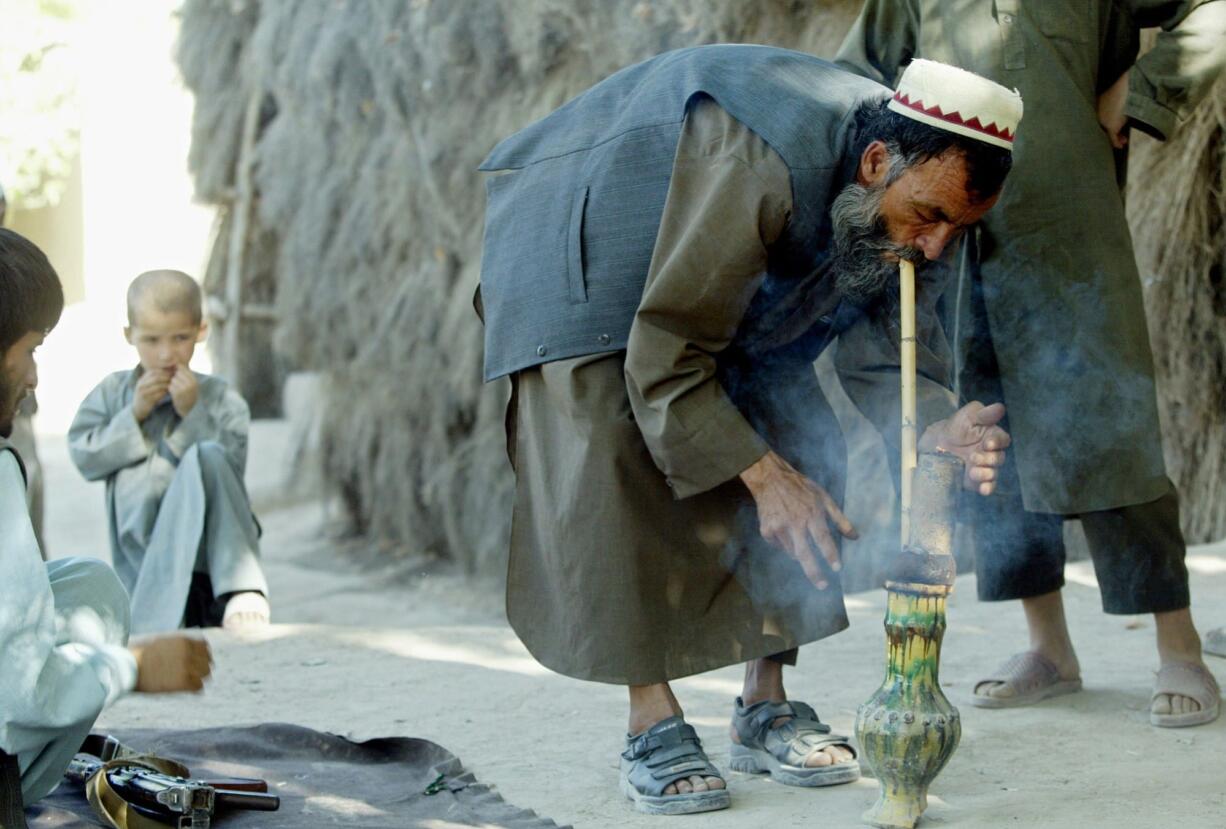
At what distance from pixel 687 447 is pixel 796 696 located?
1.18 meters

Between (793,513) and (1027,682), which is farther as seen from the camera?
(1027,682)

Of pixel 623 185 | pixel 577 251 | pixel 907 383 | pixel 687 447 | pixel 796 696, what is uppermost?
pixel 623 185

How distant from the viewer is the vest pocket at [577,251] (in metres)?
2.67

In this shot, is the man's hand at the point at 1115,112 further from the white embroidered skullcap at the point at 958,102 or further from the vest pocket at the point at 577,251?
the vest pocket at the point at 577,251

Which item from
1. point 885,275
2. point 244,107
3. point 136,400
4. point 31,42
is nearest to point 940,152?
point 885,275

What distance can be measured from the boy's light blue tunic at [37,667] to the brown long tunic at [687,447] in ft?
2.71

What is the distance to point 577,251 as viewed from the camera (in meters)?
2.68

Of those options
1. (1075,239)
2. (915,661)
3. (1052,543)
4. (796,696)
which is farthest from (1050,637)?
(915,661)

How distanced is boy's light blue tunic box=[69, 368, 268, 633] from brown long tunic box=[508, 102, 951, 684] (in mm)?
1672

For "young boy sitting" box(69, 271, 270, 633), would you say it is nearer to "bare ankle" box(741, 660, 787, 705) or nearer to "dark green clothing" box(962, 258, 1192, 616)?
"bare ankle" box(741, 660, 787, 705)

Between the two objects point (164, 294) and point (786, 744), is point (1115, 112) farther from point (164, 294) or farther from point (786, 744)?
point (164, 294)

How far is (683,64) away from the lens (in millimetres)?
2674

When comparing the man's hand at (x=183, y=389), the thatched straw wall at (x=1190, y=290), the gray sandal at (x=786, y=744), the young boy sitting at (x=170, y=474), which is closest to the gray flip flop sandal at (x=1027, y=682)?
the gray sandal at (x=786, y=744)

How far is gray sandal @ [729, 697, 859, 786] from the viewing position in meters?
2.72
